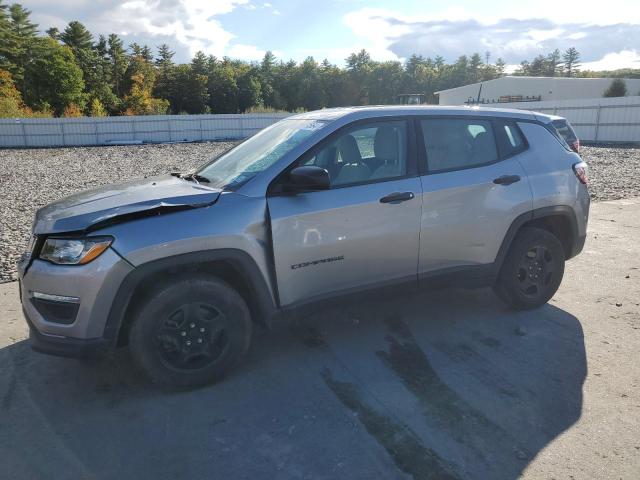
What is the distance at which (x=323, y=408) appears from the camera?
336 centimetres

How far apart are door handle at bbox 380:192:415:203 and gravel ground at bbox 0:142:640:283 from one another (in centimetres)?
465

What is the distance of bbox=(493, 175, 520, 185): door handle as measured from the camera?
14.5ft

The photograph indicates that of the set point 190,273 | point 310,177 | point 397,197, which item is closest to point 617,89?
point 397,197

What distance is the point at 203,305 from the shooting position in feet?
11.5

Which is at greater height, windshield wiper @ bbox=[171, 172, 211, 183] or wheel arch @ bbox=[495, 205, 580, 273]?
windshield wiper @ bbox=[171, 172, 211, 183]

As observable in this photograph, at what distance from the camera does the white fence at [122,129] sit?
98.1ft

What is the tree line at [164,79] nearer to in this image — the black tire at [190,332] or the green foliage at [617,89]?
the green foliage at [617,89]

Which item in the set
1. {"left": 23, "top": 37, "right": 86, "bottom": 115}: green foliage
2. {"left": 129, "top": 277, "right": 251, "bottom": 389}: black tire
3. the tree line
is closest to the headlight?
{"left": 129, "top": 277, "right": 251, "bottom": 389}: black tire

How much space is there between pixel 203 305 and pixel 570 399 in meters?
2.48

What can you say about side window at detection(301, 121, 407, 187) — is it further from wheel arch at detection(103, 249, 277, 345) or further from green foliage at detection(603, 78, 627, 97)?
green foliage at detection(603, 78, 627, 97)

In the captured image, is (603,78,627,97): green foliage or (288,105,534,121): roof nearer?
(288,105,534,121): roof

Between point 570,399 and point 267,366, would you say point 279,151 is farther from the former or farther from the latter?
point 570,399

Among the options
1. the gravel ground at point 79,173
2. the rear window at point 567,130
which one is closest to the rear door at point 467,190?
the rear window at point 567,130

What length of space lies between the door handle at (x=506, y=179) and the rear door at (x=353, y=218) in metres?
0.79
